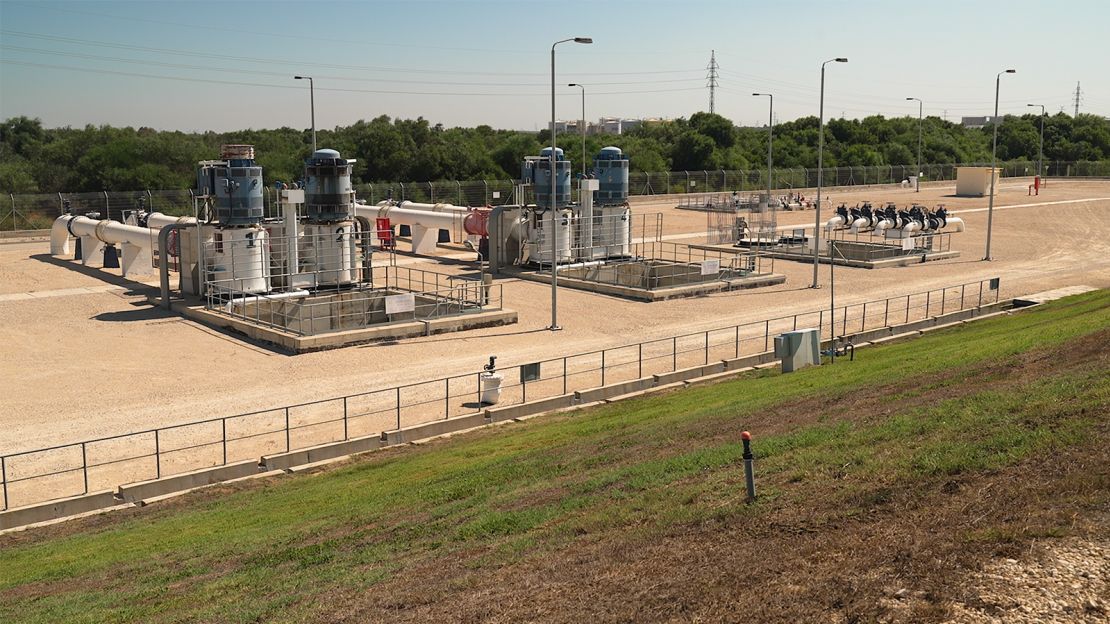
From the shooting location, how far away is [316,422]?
76.7 feet

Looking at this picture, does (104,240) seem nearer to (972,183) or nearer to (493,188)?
(493,188)

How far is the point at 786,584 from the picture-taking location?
971cm

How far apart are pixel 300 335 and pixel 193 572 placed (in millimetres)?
17689

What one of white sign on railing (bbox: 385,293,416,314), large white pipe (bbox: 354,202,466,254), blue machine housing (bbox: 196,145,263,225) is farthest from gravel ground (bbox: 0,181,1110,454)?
blue machine housing (bbox: 196,145,263,225)

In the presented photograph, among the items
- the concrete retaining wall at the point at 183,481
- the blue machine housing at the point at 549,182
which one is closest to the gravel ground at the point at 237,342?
the concrete retaining wall at the point at 183,481

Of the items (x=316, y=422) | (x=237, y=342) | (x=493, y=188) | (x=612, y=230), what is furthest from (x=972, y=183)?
(x=316, y=422)

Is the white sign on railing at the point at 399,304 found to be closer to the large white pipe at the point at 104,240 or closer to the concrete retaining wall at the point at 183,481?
the concrete retaining wall at the point at 183,481

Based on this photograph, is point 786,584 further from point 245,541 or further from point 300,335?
point 300,335

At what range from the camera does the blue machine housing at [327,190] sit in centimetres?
3997

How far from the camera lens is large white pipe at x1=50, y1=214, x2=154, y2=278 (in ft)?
151

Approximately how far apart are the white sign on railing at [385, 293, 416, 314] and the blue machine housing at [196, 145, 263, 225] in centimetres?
773

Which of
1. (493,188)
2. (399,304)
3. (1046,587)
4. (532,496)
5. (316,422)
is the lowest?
(316,422)

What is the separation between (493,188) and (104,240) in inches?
1671

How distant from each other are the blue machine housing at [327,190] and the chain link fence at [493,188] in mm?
2914
